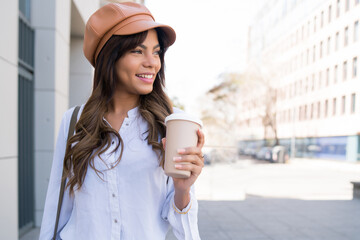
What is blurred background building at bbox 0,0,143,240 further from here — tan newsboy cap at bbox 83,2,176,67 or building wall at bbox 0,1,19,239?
tan newsboy cap at bbox 83,2,176,67

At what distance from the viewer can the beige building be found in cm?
2961

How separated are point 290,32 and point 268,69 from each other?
7.45 metres

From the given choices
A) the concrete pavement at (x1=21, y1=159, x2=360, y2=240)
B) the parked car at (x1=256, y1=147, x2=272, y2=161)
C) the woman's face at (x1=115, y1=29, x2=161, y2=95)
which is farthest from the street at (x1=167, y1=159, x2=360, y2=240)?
the parked car at (x1=256, y1=147, x2=272, y2=161)

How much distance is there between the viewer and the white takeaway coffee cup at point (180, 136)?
42.7 inches

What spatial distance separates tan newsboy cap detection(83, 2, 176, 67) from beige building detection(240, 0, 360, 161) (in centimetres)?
3031

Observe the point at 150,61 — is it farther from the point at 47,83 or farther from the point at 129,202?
the point at 47,83

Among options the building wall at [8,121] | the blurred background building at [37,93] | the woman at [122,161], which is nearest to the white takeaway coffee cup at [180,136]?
the woman at [122,161]

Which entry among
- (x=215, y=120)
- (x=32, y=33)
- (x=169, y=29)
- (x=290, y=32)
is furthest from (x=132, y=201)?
(x=290, y=32)

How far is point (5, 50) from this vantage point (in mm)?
3021

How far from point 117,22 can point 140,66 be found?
8.0 inches

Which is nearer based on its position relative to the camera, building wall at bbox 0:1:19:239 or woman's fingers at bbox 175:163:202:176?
woman's fingers at bbox 175:163:202:176

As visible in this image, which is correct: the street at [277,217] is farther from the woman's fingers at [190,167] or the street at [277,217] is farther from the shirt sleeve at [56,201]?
the woman's fingers at [190,167]

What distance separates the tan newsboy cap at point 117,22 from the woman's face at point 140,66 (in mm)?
66

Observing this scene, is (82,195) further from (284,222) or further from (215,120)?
(215,120)
